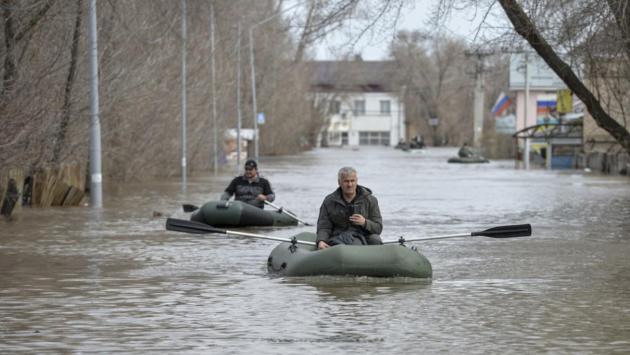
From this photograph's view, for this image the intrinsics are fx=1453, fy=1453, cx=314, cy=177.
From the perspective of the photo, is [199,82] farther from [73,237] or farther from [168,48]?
[73,237]

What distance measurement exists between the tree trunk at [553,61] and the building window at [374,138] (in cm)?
15964

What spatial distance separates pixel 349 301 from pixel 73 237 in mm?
10286

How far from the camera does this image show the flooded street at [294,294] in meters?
11.9

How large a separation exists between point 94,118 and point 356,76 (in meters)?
136

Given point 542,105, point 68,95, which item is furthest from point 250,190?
point 542,105

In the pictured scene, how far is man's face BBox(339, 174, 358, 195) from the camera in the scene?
54.4 feet

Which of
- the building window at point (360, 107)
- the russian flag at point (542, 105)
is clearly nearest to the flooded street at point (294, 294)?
the russian flag at point (542, 105)

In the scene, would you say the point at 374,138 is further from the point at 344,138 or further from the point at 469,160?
the point at 469,160

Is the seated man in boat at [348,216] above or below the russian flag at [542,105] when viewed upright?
below

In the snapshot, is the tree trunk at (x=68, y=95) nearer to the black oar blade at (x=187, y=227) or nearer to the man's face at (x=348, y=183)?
the black oar blade at (x=187, y=227)

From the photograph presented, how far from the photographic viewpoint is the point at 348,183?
16594mm

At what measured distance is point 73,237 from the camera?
2394 centimetres

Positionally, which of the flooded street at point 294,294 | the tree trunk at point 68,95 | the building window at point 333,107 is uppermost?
the building window at point 333,107

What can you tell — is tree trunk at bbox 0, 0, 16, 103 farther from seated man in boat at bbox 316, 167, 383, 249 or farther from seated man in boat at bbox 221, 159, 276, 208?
seated man in boat at bbox 316, 167, 383, 249
